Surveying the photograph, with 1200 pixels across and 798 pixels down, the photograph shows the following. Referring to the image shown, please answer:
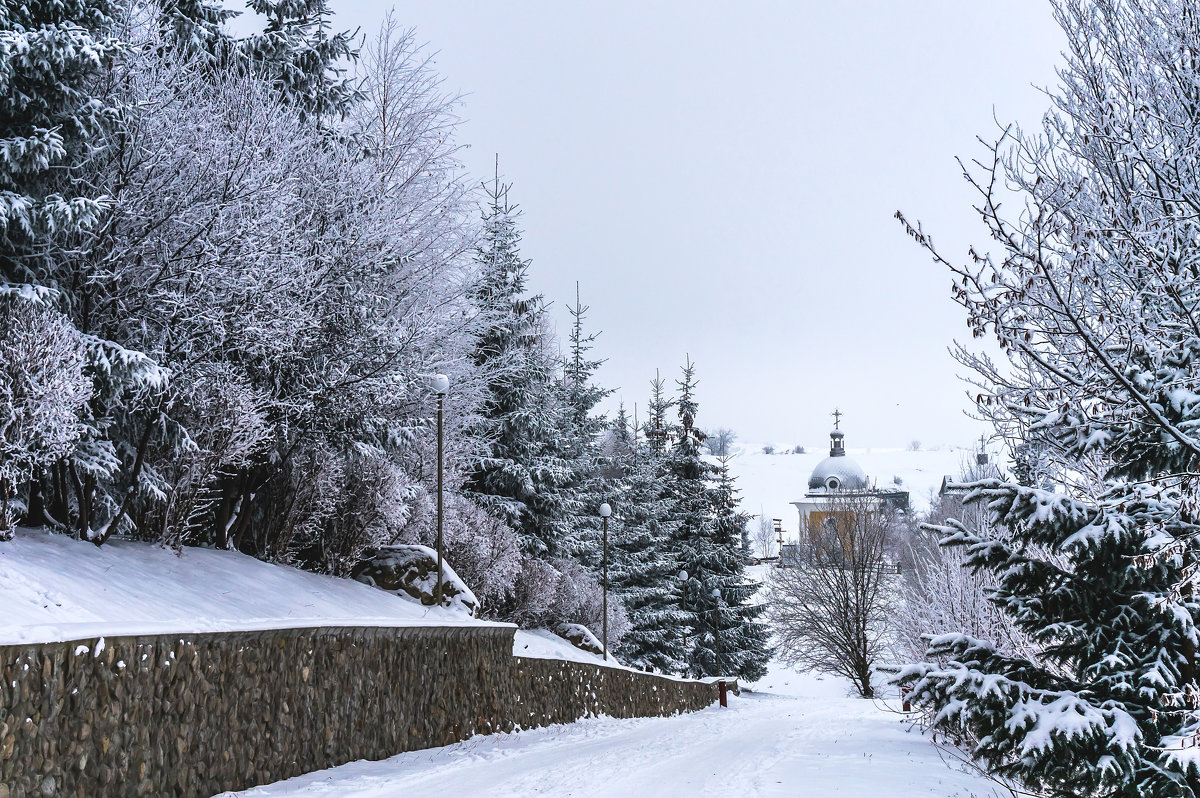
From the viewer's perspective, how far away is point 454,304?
17781 millimetres

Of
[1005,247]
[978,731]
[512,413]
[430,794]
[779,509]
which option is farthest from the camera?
[779,509]

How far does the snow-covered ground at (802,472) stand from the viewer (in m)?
131

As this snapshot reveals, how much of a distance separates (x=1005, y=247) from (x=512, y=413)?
2034 cm

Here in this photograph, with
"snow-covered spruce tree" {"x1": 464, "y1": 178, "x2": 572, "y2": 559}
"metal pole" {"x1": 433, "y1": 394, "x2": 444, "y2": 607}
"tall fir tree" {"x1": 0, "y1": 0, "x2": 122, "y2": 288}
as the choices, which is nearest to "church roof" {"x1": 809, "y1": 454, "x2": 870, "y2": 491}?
"snow-covered spruce tree" {"x1": 464, "y1": 178, "x2": 572, "y2": 559}

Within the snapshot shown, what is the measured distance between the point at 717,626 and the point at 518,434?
13.9m

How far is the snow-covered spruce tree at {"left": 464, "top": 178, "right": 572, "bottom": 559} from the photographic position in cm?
2516

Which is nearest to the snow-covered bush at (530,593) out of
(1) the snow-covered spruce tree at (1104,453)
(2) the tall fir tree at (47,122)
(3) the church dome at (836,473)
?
(2) the tall fir tree at (47,122)

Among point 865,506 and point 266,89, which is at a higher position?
point 266,89

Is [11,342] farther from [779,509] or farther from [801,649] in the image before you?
[779,509]

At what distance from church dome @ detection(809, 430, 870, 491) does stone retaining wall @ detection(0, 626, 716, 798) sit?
8995 centimetres

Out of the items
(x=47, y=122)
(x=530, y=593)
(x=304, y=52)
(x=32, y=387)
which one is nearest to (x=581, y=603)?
(x=530, y=593)

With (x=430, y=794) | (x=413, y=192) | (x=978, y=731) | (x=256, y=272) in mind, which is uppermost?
(x=413, y=192)

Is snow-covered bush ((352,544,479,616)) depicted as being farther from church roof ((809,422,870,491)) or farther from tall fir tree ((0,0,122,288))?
church roof ((809,422,870,491))

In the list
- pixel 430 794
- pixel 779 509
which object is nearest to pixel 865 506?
pixel 430 794
